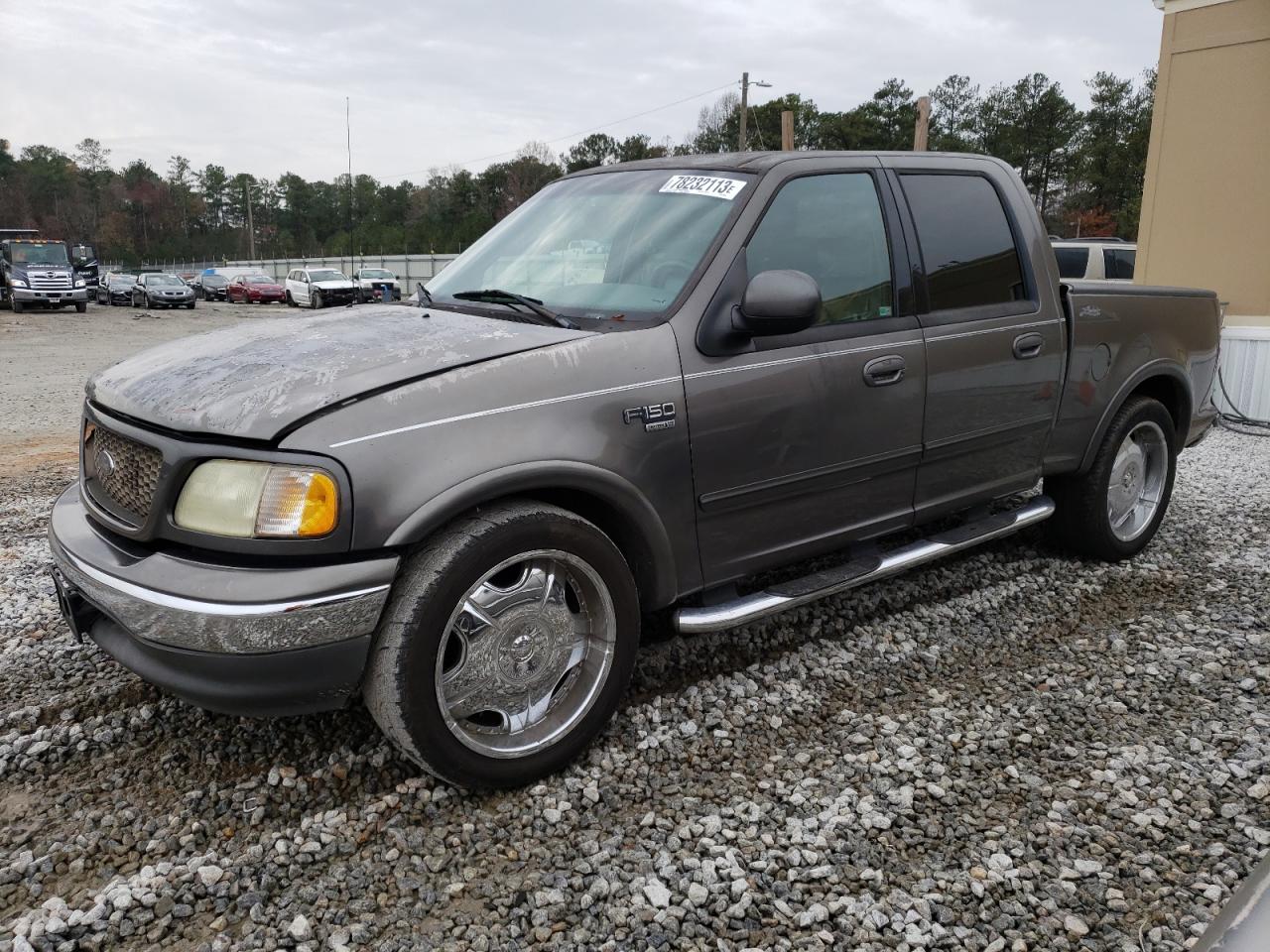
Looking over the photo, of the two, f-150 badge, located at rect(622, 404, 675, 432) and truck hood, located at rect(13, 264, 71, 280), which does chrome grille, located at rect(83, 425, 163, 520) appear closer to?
f-150 badge, located at rect(622, 404, 675, 432)

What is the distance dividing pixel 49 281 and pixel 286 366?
31.0 metres

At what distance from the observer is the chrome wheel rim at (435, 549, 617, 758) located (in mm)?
2629

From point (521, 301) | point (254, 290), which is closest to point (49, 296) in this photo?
point (254, 290)

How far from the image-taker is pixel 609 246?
335cm

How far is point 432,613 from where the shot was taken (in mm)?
2447

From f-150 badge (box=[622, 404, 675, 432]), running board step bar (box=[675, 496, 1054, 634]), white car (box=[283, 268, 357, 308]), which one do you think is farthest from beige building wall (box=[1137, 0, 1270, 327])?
white car (box=[283, 268, 357, 308])

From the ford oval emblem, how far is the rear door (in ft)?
9.27

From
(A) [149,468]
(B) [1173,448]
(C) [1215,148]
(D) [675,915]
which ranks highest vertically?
(C) [1215,148]

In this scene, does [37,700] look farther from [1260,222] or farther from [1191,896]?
[1260,222]

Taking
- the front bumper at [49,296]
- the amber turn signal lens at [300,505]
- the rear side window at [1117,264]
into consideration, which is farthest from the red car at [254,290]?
the amber turn signal lens at [300,505]

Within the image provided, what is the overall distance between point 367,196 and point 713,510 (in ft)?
303

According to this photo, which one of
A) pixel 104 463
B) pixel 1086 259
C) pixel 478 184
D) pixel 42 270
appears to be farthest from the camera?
pixel 478 184

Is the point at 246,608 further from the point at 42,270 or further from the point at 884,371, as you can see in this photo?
the point at 42,270

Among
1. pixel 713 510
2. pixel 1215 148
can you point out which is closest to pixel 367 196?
pixel 1215 148
